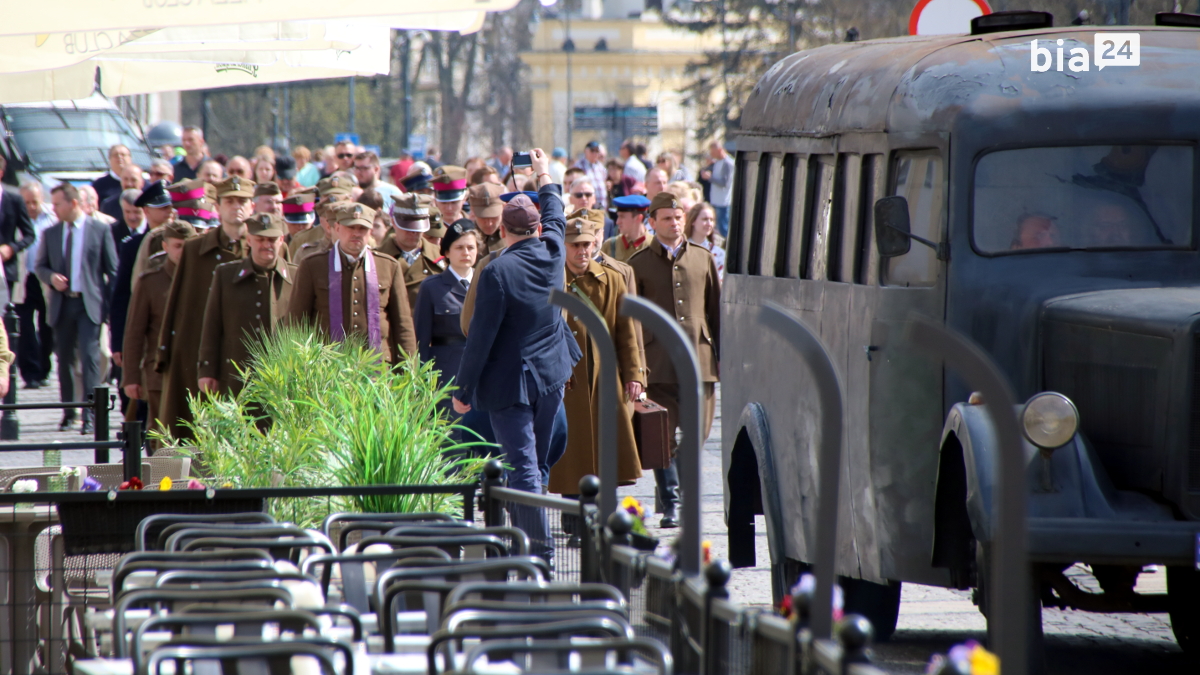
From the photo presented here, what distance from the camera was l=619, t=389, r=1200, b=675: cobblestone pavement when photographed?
709 centimetres

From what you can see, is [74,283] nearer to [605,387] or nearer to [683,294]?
[683,294]

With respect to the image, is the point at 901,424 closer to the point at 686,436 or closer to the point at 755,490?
the point at 755,490

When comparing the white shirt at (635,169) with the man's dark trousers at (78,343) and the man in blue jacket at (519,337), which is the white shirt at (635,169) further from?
the man in blue jacket at (519,337)

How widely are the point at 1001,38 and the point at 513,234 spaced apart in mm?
2710

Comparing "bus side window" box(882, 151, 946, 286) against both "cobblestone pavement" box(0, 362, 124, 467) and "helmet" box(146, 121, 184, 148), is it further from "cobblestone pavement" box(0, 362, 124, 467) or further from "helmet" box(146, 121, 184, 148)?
"helmet" box(146, 121, 184, 148)

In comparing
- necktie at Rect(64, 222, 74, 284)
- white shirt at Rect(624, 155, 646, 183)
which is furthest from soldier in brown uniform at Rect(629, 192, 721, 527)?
white shirt at Rect(624, 155, 646, 183)

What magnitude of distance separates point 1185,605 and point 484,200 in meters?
5.13

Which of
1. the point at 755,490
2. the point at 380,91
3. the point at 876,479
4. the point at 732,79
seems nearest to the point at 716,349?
the point at 755,490

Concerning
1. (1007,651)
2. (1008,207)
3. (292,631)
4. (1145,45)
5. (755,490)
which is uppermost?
(1145,45)

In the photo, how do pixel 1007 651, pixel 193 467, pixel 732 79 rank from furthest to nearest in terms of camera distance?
pixel 732 79, pixel 193 467, pixel 1007 651

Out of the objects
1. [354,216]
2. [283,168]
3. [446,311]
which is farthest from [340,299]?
[283,168]

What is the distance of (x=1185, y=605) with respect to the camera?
676 centimetres

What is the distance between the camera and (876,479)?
22.1 feet

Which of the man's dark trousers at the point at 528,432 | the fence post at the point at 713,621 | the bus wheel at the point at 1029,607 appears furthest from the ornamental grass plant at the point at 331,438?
the fence post at the point at 713,621
